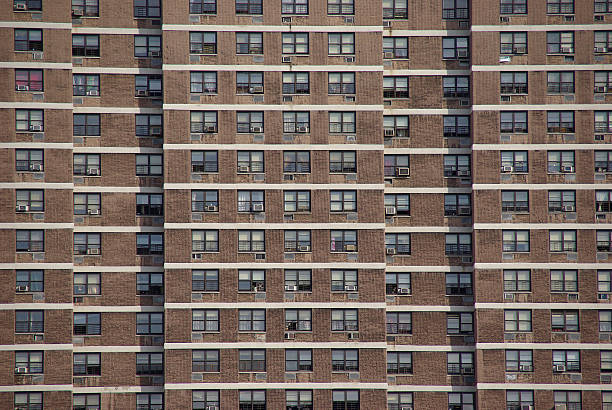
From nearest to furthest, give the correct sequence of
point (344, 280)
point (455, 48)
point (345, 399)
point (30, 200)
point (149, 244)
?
point (30, 200)
point (345, 399)
point (344, 280)
point (149, 244)
point (455, 48)

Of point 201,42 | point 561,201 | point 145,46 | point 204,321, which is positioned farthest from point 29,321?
point 561,201

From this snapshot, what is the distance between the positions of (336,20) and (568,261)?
2302 centimetres

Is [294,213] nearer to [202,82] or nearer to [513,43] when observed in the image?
[202,82]

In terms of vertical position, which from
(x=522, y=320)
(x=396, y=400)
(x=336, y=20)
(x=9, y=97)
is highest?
(x=336, y=20)

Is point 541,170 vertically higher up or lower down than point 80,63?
lower down

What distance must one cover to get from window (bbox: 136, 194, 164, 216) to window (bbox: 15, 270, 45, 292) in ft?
25.7

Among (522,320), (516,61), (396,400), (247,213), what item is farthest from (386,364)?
(516,61)

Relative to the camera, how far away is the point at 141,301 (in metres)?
69.0

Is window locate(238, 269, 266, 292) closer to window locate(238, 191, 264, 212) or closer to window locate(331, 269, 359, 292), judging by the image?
window locate(238, 191, 264, 212)

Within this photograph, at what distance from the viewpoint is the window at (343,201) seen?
68.8m

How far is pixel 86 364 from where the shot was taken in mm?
68250

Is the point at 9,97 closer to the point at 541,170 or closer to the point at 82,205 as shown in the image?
the point at 82,205

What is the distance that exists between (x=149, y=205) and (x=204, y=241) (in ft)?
15.8

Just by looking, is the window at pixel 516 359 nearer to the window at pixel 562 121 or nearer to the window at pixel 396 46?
the window at pixel 562 121
